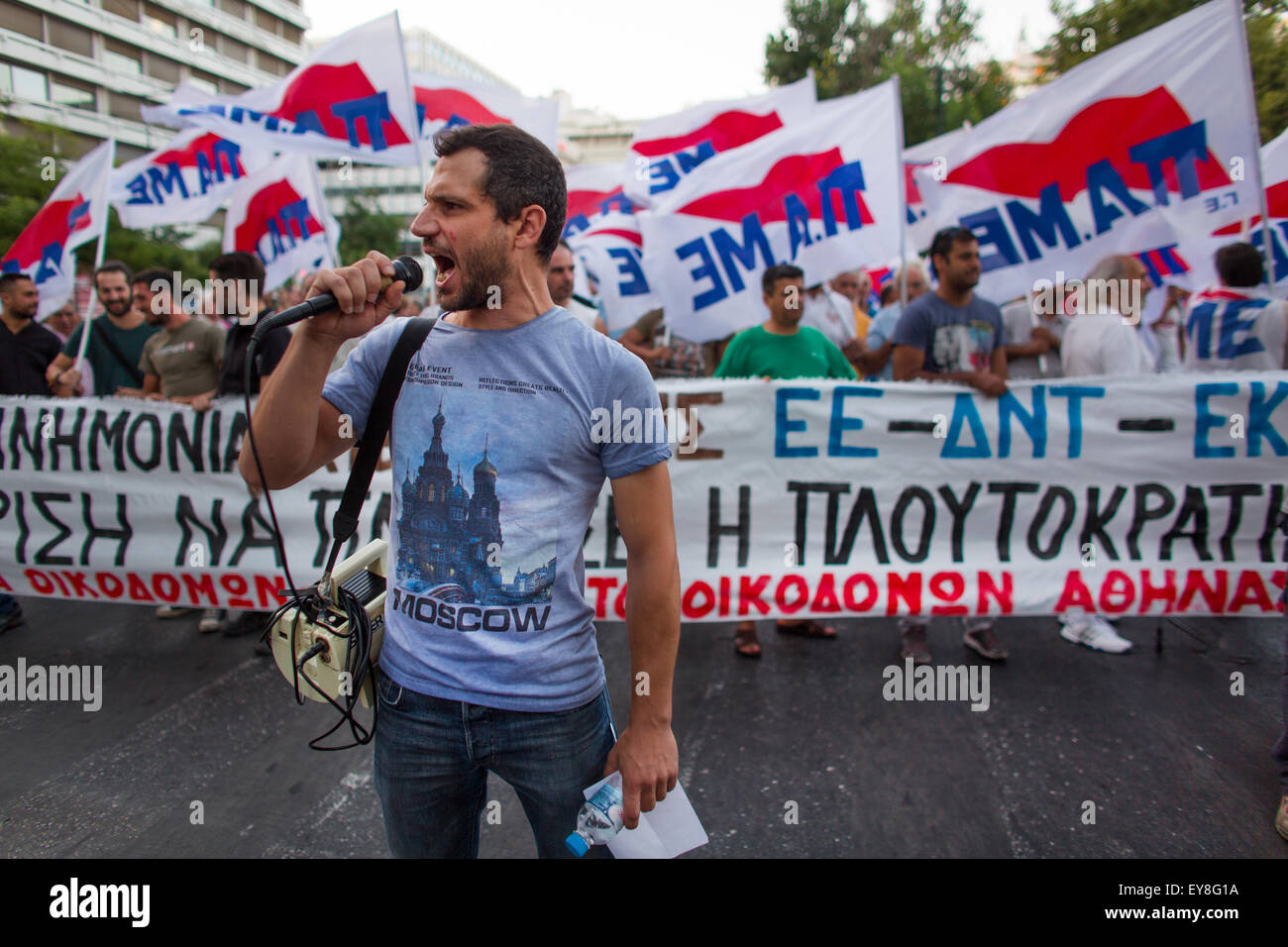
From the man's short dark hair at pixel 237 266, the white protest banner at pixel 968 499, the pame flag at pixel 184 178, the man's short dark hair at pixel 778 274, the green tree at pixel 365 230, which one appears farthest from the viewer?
the green tree at pixel 365 230

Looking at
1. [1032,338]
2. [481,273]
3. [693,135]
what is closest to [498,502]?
[481,273]

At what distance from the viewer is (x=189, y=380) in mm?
5148

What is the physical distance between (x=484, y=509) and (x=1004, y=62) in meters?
36.0

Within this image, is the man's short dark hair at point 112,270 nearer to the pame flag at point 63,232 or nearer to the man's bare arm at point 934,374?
the pame flag at point 63,232

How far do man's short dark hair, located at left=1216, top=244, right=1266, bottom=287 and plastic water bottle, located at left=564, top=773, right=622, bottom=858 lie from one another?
16.7ft

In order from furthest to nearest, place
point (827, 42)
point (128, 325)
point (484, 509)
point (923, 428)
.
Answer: point (827, 42)
point (128, 325)
point (923, 428)
point (484, 509)

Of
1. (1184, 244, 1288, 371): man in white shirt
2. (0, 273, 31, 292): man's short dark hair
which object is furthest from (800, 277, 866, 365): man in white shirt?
(0, 273, 31, 292): man's short dark hair

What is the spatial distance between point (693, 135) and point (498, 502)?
21.8 feet

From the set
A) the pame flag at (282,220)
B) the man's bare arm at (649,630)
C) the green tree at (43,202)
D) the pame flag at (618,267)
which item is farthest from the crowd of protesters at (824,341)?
the green tree at (43,202)

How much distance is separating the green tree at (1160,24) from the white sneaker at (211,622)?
11355 mm

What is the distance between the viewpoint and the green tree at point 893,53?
27.6 meters

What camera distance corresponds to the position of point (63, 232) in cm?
653

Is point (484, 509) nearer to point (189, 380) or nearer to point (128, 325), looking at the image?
point (189, 380)
